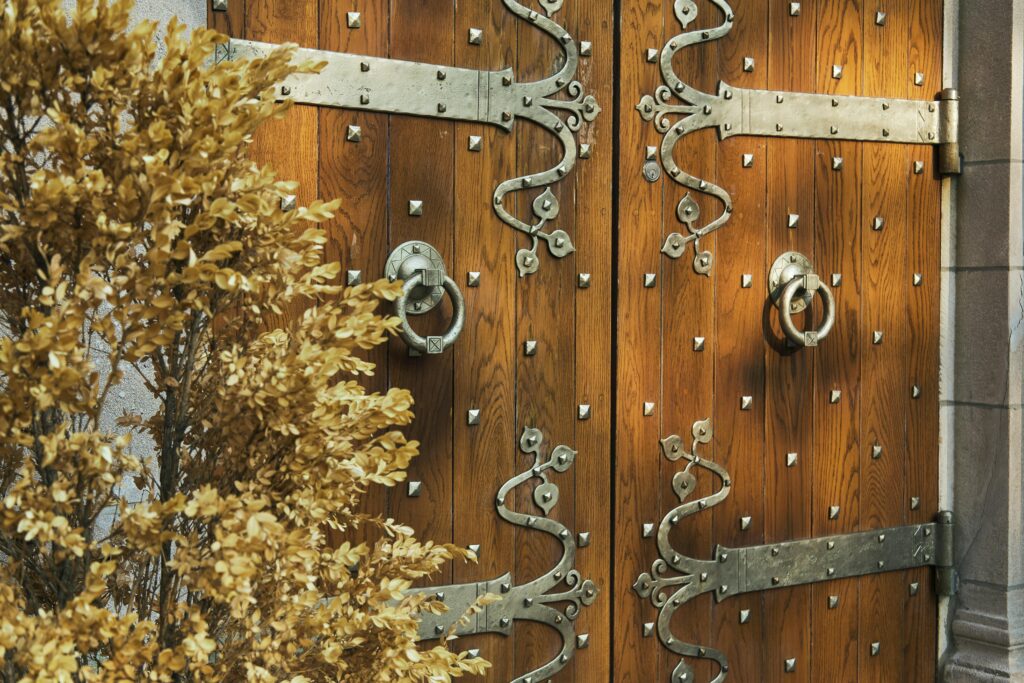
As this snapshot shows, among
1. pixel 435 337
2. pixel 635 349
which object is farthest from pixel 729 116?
pixel 435 337

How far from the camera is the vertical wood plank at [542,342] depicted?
242cm

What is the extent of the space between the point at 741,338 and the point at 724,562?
0.54 metres

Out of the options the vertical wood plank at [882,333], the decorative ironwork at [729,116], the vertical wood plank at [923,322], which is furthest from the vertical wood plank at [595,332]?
the vertical wood plank at [923,322]

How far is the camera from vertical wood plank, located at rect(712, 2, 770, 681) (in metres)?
2.67

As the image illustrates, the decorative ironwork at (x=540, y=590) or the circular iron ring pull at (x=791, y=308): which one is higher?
the circular iron ring pull at (x=791, y=308)

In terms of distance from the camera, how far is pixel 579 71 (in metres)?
2.47

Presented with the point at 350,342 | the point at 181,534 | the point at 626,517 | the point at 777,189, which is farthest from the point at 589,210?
the point at 181,534

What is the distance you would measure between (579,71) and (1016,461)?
155 cm

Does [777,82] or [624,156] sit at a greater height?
[777,82]

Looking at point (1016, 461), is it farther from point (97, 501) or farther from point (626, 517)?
point (97, 501)

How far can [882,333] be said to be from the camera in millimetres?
2912

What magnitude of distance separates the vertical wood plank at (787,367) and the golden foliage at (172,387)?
4.56 ft

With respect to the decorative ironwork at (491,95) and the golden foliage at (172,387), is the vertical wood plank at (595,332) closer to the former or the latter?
the decorative ironwork at (491,95)

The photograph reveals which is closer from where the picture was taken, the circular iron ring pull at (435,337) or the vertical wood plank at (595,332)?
the circular iron ring pull at (435,337)
